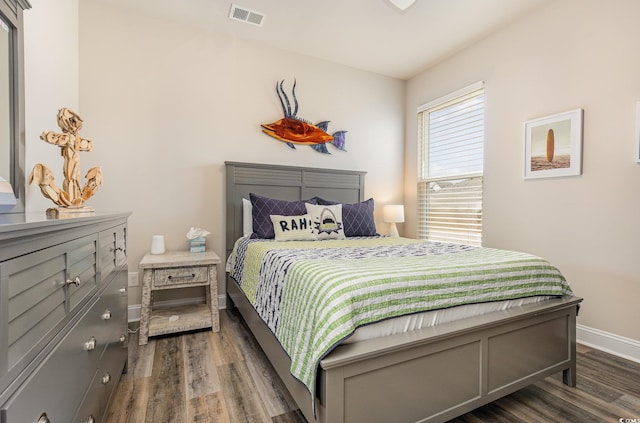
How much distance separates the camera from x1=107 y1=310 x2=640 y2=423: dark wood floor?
1.56m

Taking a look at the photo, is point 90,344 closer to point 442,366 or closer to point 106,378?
point 106,378

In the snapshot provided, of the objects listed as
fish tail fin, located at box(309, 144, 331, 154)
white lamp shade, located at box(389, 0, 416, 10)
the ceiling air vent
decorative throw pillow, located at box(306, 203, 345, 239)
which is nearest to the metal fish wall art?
fish tail fin, located at box(309, 144, 331, 154)

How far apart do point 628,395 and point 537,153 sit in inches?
73.4

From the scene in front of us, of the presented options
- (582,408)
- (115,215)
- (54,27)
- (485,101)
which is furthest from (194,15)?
(582,408)

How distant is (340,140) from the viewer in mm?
3789

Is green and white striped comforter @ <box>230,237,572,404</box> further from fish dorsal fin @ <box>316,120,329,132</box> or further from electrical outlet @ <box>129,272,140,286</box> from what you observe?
fish dorsal fin @ <box>316,120,329,132</box>

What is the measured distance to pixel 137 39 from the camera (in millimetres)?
2838

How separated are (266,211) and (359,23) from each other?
2.01 metres

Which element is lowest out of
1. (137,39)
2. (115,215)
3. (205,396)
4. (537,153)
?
(205,396)

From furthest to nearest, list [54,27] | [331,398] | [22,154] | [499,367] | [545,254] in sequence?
[545,254]
[54,27]
[499,367]
[22,154]
[331,398]

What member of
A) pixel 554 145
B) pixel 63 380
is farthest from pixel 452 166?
pixel 63 380

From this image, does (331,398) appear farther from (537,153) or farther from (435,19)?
(435,19)

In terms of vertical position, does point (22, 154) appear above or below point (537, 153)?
below

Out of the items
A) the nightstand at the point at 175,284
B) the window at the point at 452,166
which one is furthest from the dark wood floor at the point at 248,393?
the window at the point at 452,166
